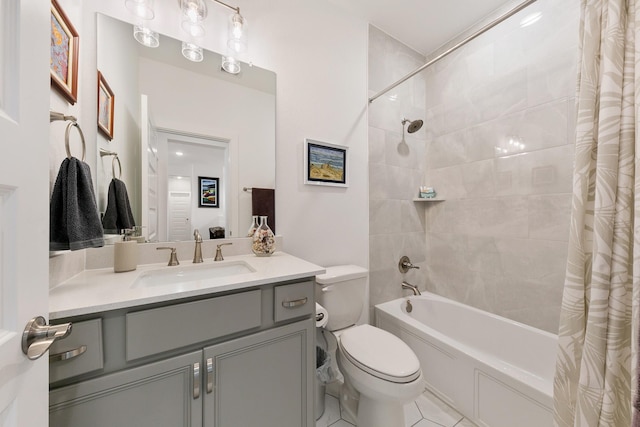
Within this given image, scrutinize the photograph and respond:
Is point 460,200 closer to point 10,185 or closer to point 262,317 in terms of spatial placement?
point 262,317

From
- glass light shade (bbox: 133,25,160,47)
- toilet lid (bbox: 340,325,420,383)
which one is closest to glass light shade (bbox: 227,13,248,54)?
glass light shade (bbox: 133,25,160,47)

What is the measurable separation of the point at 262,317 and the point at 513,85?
2.15 metres

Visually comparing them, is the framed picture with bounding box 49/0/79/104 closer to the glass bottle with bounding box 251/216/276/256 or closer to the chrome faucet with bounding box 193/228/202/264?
the chrome faucet with bounding box 193/228/202/264

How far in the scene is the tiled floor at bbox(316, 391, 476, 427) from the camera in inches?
52.7

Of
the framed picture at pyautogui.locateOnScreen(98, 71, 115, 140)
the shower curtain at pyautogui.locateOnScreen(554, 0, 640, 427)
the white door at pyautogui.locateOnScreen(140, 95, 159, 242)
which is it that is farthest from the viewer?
the white door at pyautogui.locateOnScreen(140, 95, 159, 242)

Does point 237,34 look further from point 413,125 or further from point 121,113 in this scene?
point 413,125

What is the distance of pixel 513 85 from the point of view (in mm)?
1642

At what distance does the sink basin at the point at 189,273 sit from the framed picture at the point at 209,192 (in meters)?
0.34

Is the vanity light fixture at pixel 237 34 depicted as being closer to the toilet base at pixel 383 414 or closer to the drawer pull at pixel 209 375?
the drawer pull at pixel 209 375

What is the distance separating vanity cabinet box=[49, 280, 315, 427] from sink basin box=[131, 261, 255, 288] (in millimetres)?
200

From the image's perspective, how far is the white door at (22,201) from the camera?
378 mm

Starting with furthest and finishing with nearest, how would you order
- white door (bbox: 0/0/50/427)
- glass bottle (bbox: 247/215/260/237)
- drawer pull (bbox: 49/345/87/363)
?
glass bottle (bbox: 247/215/260/237)
drawer pull (bbox: 49/345/87/363)
white door (bbox: 0/0/50/427)

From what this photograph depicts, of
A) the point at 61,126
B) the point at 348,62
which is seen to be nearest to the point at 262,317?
the point at 61,126

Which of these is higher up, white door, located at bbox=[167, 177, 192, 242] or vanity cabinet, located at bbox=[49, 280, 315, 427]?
white door, located at bbox=[167, 177, 192, 242]
